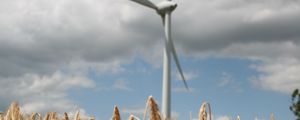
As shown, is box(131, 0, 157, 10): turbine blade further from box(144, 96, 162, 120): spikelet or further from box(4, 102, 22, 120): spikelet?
box(144, 96, 162, 120): spikelet

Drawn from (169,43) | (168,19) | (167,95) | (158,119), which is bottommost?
(158,119)

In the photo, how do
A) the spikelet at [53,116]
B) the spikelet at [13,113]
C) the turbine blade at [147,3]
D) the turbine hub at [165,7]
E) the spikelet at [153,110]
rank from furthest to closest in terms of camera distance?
the turbine hub at [165,7], the turbine blade at [147,3], the spikelet at [13,113], the spikelet at [53,116], the spikelet at [153,110]

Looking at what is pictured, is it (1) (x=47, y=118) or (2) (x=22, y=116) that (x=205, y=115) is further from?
(2) (x=22, y=116)

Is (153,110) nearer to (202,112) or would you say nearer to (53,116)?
(202,112)

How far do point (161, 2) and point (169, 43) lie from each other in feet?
22.8

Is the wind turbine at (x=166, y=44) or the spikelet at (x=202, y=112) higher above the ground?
the wind turbine at (x=166, y=44)

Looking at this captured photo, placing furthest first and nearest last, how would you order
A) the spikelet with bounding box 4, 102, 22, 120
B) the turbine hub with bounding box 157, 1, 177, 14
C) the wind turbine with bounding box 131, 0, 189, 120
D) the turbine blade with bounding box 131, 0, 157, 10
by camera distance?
the turbine hub with bounding box 157, 1, 177, 14 < the turbine blade with bounding box 131, 0, 157, 10 < the wind turbine with bounding box 131, 0, 189, 120 < the spikelet with bounding box 4, 102, 22, 120

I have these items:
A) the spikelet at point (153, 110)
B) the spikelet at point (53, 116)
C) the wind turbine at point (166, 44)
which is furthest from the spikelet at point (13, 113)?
the wind turbine at point (166, 44)

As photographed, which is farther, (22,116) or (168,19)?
(168,19)

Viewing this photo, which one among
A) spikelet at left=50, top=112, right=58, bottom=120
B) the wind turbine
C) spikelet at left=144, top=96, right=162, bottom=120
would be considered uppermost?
the wind turbine

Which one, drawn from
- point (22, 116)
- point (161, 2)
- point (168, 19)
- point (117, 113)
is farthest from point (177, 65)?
point (117, 113)

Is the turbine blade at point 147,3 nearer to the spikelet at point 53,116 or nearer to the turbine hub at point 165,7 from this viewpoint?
the turbine hub at point 165,7

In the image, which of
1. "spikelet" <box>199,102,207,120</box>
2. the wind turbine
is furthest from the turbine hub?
"spikelet" <box>199,102,207,120</box>

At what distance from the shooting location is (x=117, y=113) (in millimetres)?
3107
